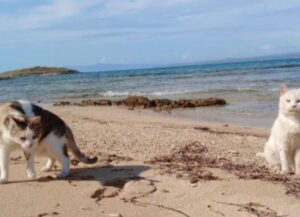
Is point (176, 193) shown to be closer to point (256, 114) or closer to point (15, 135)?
point (15, 135)

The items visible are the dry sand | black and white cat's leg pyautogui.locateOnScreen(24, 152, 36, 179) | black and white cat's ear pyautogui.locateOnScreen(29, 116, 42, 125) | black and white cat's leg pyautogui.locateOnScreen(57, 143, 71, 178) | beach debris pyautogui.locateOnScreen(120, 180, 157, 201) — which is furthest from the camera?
black and white cat's leg pyautogui.locateOnScreen(57, 143, 71, 178)

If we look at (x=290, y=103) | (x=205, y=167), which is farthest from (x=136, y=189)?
(x=290, y=103)

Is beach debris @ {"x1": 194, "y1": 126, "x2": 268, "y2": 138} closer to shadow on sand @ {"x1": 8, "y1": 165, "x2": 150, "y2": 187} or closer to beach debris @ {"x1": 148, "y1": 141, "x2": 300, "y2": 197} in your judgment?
beach debris @ {"x1": 148, "y1": 141, "x2": 300, "y2": 197}

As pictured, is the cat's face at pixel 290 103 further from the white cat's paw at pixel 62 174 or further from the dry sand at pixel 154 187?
the white cat's paw at pixel 62 174

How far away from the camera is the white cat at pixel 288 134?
6129mm

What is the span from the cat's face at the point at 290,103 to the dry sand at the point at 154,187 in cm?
77

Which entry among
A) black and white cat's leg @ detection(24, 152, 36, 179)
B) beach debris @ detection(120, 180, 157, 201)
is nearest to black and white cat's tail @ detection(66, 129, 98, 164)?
black and white cat's leg @ detection(24, 152, 36, 179)

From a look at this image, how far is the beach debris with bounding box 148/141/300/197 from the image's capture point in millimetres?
5582

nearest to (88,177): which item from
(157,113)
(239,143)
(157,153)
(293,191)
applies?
(157,153)

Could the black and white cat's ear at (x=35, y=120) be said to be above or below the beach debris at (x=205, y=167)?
above

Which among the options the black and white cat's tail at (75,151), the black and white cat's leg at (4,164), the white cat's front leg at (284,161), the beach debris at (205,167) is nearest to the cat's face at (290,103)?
the white cat's front leg at (284,161)

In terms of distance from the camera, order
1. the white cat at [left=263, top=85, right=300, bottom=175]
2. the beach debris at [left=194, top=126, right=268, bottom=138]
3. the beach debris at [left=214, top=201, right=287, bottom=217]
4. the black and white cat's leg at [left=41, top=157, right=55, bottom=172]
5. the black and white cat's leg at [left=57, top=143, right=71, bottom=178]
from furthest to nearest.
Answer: the beach debris at [left=194, top=126, right=268, bottom=138], the black and white cat's leg at [left=41, top=157, right=55, bottom=172], the white cat at [left=263, top=85, right=300, bottom=175], the black and white cat's leg at [left=57, top=143, right=71, bottom=178], the beach debris at [left=214, top=201, right=287, bottom=217]

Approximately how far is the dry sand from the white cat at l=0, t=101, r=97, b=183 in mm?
194

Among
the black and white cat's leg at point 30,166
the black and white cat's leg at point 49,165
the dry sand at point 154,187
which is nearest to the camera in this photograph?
the dry sand at point 154,187
